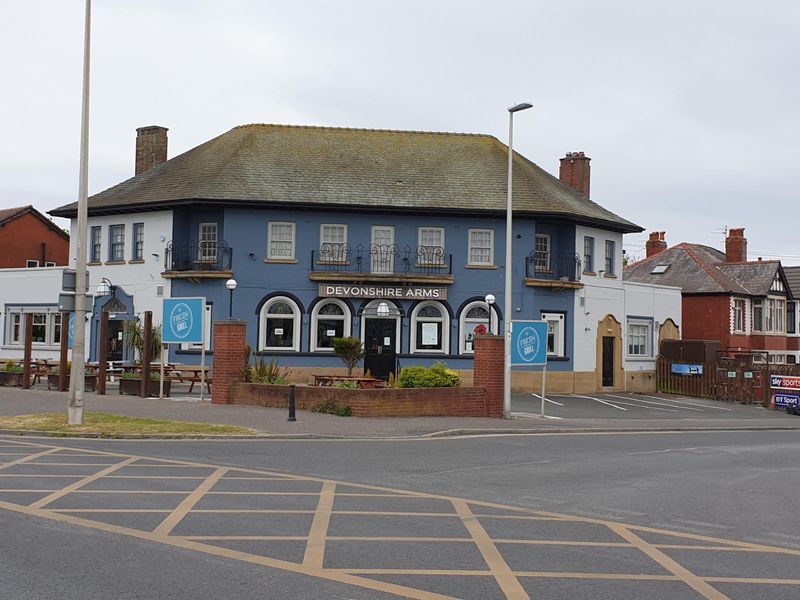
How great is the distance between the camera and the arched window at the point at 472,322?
1357 inches

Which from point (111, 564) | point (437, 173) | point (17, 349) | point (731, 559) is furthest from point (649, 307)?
point (111, 564)

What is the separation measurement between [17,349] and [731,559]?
3554cm

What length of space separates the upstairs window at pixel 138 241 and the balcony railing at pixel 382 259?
7.09m

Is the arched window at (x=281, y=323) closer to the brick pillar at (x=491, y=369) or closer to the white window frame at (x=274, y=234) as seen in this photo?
the white window frame at (x=274, y=234)

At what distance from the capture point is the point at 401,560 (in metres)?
7.93

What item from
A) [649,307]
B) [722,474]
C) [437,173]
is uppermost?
[437,173]

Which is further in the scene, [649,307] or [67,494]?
[649,307]

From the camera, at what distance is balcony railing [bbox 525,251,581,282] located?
116 ft

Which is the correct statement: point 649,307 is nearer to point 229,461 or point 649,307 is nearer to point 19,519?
point 229,461

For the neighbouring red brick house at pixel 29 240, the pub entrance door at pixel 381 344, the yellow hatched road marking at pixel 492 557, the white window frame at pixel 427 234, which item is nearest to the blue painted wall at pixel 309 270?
the white window frame at pixel 427 234

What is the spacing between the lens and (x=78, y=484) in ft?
37.9

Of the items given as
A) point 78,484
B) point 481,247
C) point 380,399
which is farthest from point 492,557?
point 481,247

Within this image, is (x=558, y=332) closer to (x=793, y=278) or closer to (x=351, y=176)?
(x=351, y=176)

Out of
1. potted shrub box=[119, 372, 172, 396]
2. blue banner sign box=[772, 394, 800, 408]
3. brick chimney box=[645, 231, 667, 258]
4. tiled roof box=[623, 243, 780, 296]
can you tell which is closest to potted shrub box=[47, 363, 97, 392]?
potted shrub box=[119, 372, 172, 396]
